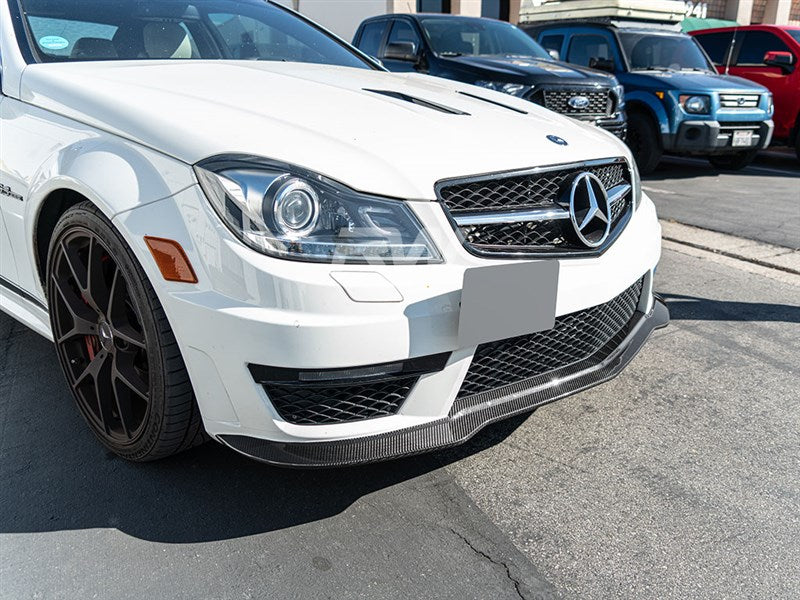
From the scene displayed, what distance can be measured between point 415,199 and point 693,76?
24.5 feet

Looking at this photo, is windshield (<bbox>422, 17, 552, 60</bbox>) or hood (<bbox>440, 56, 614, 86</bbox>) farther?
windshield (<bbox>422, 17, 552, 60</bbox>)

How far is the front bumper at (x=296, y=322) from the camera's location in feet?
5.94

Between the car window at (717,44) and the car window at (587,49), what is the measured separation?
2589 millimetres

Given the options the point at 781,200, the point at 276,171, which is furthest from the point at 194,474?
the point at 781,200

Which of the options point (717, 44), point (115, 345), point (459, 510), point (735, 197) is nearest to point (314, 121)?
point (115, 345)

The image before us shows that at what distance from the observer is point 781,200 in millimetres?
6785

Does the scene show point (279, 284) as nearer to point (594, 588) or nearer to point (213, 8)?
point (594, 588)

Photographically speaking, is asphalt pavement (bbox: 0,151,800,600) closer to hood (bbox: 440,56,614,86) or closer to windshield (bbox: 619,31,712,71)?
hood (bbox: 440,56,614,86)

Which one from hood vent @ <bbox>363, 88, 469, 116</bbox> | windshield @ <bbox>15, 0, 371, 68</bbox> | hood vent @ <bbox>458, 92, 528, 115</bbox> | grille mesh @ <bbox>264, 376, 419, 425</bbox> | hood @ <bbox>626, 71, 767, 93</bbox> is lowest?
hood @ <bbox>626, 71, 767, 93</bbox>

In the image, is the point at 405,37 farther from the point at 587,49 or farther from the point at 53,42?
the point at 53,42

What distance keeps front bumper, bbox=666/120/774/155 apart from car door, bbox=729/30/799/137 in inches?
58.6

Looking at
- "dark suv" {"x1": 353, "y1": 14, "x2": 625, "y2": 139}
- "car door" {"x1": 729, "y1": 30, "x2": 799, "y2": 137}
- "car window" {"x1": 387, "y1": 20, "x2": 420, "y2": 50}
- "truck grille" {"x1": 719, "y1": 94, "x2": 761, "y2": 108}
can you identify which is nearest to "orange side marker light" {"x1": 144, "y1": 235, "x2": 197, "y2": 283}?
"dark suv" {"x1": 353, "y1": 14, "x2": 625, "y2": 139}

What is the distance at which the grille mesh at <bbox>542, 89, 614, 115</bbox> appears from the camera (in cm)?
693

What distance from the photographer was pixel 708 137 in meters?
7.75
